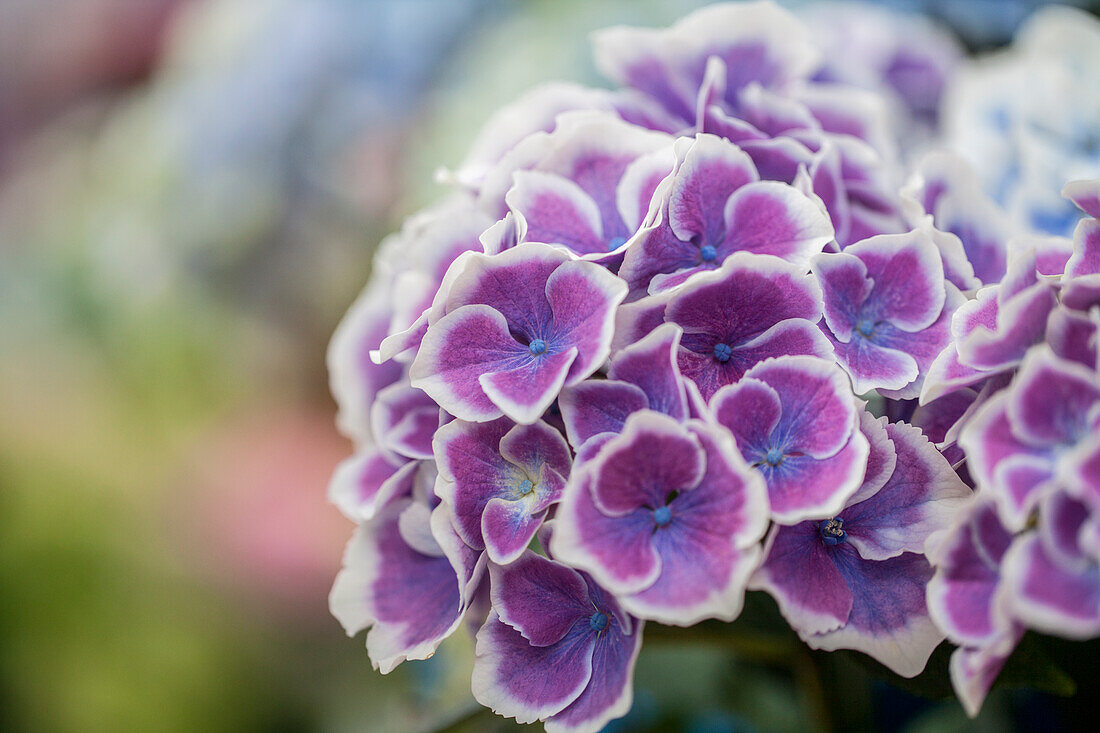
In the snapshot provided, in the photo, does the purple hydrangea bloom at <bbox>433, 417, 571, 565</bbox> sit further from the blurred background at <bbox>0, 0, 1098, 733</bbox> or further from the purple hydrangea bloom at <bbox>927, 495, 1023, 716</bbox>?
the blurred background at <bbox>0, 0, 1098, 733</bbox>

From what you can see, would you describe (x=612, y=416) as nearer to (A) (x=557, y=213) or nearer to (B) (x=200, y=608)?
(A) (x=557, y=213)

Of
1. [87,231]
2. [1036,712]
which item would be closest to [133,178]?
[87,231]

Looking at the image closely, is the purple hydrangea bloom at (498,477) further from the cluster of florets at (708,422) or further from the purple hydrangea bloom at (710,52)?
the purple hydrangea bloom at (710,52)

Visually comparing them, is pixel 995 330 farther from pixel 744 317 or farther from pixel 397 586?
pixel 397 586

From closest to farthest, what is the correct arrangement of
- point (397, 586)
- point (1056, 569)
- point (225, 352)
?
point (1056, 569)
point (397, 586)
point (225, 352)

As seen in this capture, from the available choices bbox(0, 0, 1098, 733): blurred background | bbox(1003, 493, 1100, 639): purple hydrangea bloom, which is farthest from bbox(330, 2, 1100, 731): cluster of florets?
bbox(0, 0, 1098, 733): blurred background

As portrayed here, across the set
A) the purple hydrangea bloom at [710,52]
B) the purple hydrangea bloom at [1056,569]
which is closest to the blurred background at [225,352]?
the purple hydrangea bloom at [710,52]

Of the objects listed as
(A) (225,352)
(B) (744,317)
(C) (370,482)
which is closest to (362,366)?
(C) (370,482)
